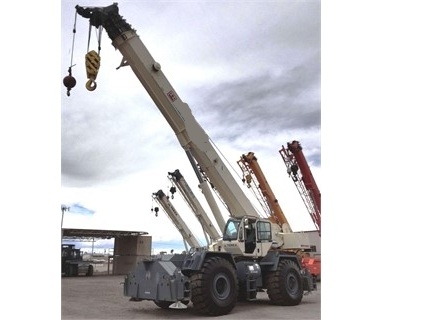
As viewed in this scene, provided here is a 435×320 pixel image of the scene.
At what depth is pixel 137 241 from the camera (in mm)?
22672

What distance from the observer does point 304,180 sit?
38.4 ft

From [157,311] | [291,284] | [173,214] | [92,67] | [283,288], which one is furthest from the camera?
[173,214]

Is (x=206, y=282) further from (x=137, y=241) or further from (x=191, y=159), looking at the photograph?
(x=137, y=241)

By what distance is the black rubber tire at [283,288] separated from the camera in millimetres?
8414

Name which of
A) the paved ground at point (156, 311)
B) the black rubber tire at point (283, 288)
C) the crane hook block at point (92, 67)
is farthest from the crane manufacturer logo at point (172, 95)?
the black rubber tire at point (283, 288)

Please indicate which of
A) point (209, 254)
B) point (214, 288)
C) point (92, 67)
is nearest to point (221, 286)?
point (214, 288)

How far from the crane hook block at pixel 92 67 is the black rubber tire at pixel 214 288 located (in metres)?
3.23

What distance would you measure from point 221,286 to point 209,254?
54cm

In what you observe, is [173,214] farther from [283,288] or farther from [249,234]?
[283,288]

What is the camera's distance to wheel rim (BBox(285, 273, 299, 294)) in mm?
8578

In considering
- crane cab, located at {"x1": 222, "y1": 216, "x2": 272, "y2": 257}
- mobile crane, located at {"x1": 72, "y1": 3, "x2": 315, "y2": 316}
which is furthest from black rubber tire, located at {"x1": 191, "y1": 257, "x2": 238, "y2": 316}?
crane cab, located at {"x1": 222, "y1": 216, "x2": 272, "y2": 257}

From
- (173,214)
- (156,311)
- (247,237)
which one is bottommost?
(156,311)
